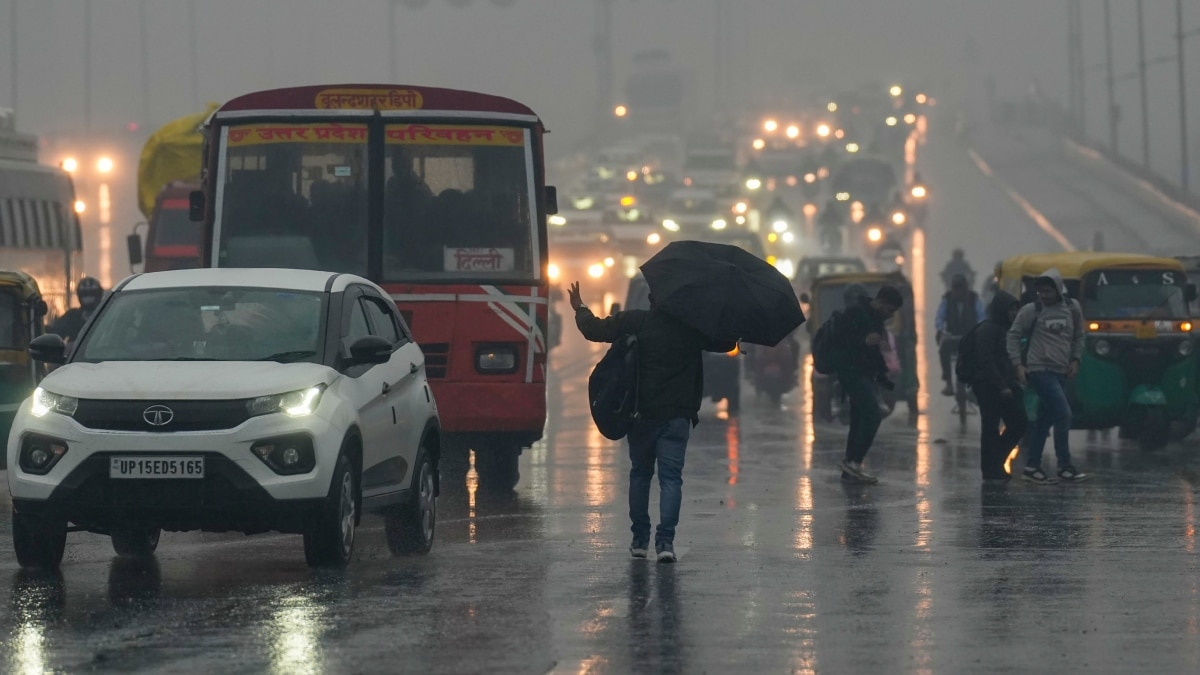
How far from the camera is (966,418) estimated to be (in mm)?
24609

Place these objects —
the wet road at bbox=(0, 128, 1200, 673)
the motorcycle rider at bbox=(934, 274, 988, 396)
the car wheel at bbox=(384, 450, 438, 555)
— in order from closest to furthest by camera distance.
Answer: the wet road at bbox=(0, 128, 1200, 673)
the car wheel at bbox=(384, 450, 438, 555)
the motorcycle rider at bbox=(934, 274, 988, 396)

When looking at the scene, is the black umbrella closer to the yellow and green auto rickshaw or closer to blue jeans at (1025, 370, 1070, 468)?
blue jeans at (1025, 370, 1070, 468)

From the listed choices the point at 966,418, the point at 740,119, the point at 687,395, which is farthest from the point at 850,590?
the point at 740,119

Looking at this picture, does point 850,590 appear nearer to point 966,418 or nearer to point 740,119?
point 966,418

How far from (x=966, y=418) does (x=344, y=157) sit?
33.8 ft

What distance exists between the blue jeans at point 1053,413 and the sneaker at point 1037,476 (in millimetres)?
48

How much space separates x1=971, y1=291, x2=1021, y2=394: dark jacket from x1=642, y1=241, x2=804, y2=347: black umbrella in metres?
5.28

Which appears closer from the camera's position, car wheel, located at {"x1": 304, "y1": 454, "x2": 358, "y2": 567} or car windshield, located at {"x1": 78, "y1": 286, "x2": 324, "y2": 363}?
car wheel, located at {"x1": 304, "y1": 454, "x2": 358, "y2": 567}

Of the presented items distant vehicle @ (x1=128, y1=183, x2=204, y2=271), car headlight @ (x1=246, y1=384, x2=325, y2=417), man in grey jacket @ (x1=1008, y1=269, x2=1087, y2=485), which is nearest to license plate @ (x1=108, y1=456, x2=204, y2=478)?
car headlight @ (x1=246, y1=384, x2=325, y2=417)

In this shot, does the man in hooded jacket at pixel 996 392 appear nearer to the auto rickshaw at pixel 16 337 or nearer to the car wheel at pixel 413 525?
the car wheel at pixel 413 525

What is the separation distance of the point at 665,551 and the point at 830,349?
19.0 ft

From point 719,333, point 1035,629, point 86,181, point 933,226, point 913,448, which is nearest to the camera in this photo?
point 1035,629

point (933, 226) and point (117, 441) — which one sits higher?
point (933, 226)

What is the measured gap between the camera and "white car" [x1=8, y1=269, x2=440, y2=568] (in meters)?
10.9
